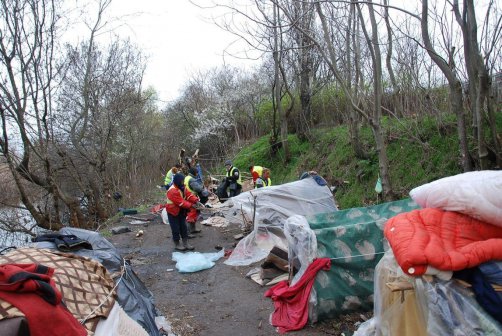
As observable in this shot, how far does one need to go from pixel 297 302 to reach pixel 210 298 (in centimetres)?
162

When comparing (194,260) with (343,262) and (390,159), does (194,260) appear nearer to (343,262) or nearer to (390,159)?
(343,262)

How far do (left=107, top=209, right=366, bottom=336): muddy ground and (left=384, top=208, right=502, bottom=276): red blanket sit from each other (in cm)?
174

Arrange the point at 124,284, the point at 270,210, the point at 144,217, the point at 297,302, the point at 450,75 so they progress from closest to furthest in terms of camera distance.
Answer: the point at 124,284, the point at 297,302, the point at 450,75, the point at 270,210, the point at 144,217

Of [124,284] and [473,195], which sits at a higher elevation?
[473,195]

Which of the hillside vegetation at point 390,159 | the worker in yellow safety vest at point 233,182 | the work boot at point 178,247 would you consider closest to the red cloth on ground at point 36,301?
the work boot at point 178,247

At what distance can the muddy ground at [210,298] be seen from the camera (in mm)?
4500

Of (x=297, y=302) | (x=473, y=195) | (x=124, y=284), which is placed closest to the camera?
(x=473, y=195)

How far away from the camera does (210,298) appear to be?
5.61 meters

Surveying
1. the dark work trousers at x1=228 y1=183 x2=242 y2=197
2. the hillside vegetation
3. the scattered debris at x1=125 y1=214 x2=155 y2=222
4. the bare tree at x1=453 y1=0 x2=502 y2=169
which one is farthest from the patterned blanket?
the dark work trousers at x1=228 y1=183 x2=242 y2=197

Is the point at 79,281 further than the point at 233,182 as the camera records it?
No

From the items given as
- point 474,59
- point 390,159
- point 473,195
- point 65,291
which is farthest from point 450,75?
point 390,159

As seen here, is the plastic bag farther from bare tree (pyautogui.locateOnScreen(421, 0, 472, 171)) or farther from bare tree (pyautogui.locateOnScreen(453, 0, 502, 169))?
bare tree (pyautogui.locateOnScreen(453, 0, 502, 169))

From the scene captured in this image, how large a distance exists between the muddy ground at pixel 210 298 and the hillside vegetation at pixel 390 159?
3799mm

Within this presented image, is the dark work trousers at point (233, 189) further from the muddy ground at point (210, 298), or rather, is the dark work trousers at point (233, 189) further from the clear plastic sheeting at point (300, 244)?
the clear plastic sheeting at point (300, 244)
